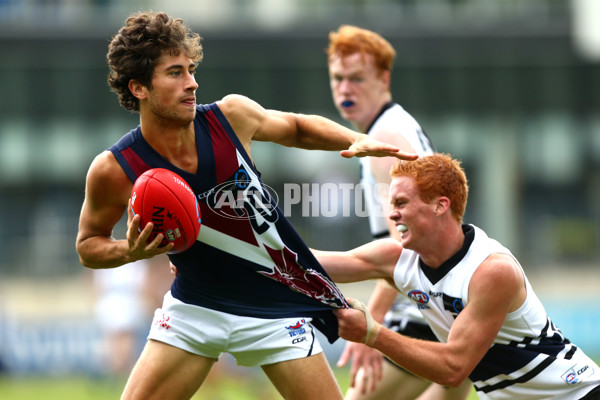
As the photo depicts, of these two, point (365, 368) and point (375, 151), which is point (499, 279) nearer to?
point (375, 151)

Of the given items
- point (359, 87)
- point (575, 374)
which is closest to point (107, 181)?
point (359, 87)

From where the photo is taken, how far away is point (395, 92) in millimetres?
28609

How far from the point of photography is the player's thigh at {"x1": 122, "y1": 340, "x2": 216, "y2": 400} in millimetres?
4531

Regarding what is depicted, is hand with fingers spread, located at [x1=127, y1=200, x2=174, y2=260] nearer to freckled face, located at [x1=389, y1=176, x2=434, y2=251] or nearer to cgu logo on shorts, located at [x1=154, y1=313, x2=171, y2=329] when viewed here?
cgu logo on shorts, located at [x1=154, y1=313, x2=171, y2=329]

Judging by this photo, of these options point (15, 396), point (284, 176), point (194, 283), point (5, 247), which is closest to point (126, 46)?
point (194, 283)

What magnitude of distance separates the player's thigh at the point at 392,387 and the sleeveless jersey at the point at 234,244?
1.12 meters

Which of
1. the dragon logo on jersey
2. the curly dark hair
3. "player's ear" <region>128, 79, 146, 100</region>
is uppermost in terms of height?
the curly dark hair

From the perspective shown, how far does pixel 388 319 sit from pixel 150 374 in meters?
2.04

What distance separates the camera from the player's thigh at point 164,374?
178 inches

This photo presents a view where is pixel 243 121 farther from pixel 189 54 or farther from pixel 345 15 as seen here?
pixel 345 15

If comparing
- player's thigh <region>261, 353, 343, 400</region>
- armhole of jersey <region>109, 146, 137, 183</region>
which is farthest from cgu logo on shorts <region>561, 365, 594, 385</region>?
armhole of jersey <region>109, 146, 137, 183</region>

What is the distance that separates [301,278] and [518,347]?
1222mm

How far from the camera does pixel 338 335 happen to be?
15.6 feet

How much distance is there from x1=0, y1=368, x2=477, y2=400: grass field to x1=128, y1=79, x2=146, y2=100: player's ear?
569 cm
